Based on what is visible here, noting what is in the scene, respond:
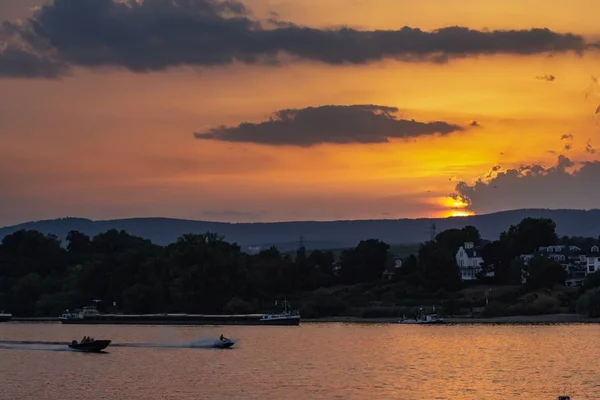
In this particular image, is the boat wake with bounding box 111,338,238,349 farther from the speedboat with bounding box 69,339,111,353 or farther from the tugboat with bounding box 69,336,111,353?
the speedboat with bounding box 69,339,111,353

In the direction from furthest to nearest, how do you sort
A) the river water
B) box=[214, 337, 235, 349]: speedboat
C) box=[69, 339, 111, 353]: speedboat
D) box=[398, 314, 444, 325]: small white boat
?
box=[398, 314, 444, 325]: small white boat → box=[214, 337, 235, 349]: speedboat → box=[69, 339, 111, 353]: speedboat → the river water

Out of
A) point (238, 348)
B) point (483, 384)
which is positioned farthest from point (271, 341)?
point (483, 384)

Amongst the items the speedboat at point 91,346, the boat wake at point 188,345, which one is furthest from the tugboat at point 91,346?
the boat wake at point 188,345

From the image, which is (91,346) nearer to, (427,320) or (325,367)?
(325,367)

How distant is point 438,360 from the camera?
121m

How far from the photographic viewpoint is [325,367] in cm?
11375

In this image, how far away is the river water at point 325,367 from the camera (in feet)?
299

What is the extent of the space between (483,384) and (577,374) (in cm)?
1224

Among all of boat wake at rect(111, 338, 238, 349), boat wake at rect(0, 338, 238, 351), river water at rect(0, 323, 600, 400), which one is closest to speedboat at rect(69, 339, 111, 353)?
river water at rect(0, 323, 600, 400)

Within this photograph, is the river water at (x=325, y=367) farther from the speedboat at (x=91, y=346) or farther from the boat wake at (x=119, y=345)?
the speedboat at (x=91, y=346)

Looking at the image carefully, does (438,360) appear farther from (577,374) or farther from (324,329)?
(324,329)

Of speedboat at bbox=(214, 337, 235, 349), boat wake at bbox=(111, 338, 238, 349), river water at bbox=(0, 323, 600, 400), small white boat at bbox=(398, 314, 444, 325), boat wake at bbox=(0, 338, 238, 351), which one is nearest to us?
river water at bbox=(0, 323, 600, 400)

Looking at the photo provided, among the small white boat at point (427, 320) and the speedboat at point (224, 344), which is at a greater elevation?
the small white boat at point (427, 320)

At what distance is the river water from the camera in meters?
91.2
